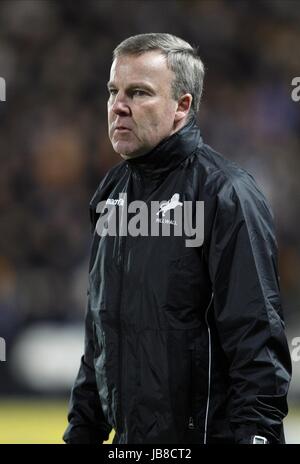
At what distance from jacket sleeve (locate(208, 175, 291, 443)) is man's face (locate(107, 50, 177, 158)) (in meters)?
0.27

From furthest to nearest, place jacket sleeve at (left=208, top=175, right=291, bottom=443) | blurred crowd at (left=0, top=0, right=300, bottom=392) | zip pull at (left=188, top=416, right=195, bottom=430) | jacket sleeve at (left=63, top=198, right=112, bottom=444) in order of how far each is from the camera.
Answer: blurred crowd at (left=0, top=0, right=300, bottom=392) → jacket sleeve at (left=63, top=198, right=112, bottom=444) → zip pull at (left=188, top=416, right=195, bottom=430) → jacket sleeve at (left=208, top=175, right=291, bottom=443)

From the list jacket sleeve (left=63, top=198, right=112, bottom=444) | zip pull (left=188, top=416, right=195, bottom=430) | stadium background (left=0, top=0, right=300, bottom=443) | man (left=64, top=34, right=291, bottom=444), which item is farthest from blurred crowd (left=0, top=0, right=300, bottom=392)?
zip pull (left=188, top=416, right=195, bottom=430)

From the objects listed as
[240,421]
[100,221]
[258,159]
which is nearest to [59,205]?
[258,159]

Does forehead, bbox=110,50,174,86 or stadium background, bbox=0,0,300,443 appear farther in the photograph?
stadium background, bbox=0,0,300,443

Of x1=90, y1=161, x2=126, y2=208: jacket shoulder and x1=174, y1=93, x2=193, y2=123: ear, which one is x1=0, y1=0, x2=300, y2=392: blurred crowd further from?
x1=174, y1=93, x2=193, y2=123: ear

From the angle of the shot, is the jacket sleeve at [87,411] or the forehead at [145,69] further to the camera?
the jacket sleeve at [87,411]

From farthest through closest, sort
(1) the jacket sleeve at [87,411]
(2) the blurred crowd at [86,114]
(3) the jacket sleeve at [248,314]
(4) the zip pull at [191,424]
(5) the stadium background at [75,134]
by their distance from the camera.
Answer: (2) the blurred crowd at [86,114]
(5) the stadium background at [75,134]
(1) the jacket sleeve at [87,411]
(4) the zip pull at [191,424]
(3) the jacket sleeve at [248,314]

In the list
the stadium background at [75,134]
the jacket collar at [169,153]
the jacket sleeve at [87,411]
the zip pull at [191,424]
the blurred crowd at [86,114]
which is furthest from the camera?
the blurred crowd at [86,114]

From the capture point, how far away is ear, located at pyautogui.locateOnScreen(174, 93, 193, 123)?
258 cm

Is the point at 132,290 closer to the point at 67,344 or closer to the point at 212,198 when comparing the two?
the point at 212,198

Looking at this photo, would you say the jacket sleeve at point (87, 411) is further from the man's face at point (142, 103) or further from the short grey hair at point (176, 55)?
the short grey hair at point (176, 55)

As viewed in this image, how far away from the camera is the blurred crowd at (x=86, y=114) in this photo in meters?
7.64

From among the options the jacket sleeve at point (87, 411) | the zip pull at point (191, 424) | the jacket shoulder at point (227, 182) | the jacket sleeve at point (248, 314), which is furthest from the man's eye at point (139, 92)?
the zip pull at point (191, 424)

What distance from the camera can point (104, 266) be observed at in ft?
8.52
